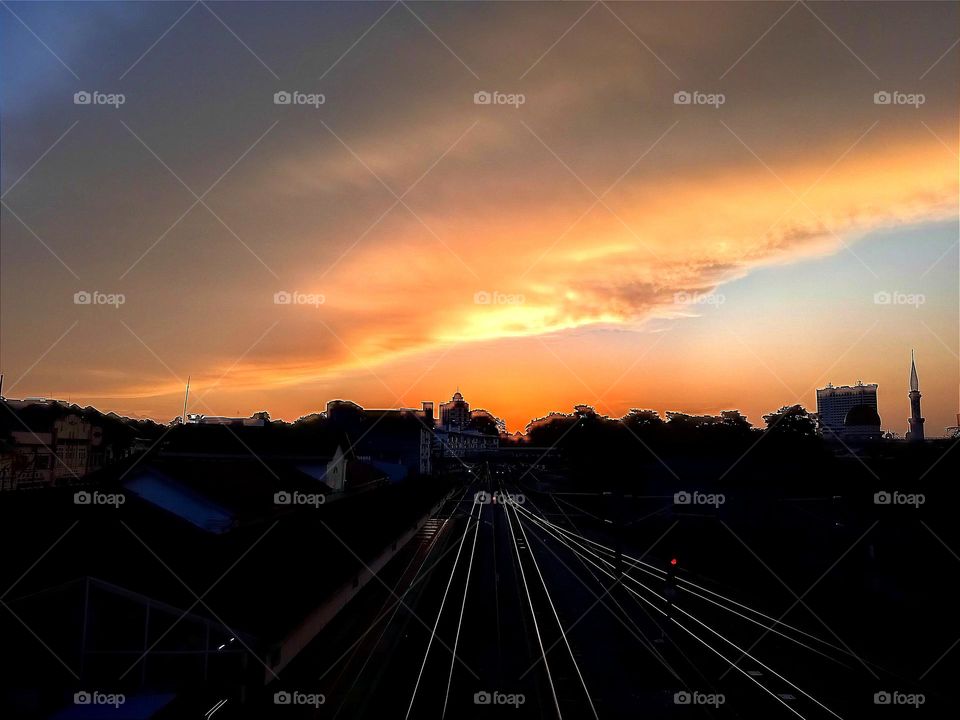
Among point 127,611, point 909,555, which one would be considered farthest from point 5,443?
point 909,555

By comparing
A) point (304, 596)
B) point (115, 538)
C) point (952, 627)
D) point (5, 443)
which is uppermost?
point (5, 443)

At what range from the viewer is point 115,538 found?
641 inches

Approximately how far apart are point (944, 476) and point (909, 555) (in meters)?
4.30

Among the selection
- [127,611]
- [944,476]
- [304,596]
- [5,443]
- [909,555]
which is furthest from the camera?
[5,443]

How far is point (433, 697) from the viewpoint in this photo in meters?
14.8

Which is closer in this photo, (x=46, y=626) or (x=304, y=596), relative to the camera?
(x=46, y=626)

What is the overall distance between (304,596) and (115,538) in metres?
5.11

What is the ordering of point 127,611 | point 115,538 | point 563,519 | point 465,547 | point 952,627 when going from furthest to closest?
point 563,519 → point 465,547 → point 952,627 → point 115,538 → point 127,611

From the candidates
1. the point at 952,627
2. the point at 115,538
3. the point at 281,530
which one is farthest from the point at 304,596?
the point at 952,627

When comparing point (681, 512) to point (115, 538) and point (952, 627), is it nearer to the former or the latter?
point (952, 627)

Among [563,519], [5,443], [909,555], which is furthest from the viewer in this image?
[563,519]

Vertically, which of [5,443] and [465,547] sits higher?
[5,443]

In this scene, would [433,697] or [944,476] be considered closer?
[433,697]

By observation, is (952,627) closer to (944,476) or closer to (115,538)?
(944,476)
